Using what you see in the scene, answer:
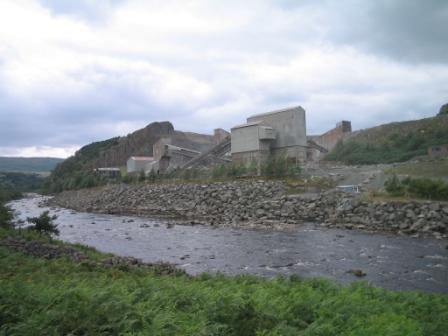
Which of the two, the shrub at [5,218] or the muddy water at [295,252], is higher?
the shrub at [5,218]

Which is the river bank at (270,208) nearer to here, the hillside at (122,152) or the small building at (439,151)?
the small building at (439,151)

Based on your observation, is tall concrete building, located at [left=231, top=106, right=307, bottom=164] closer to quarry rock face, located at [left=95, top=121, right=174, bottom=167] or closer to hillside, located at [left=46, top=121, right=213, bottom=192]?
hillside, located at [left=46, top=121, right=213, bottom=192]

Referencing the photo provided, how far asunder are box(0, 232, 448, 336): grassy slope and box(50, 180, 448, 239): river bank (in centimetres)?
1726

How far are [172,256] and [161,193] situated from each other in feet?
94.5

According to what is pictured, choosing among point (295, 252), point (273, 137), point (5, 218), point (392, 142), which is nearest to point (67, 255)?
point (5, 218)

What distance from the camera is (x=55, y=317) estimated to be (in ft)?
17.6

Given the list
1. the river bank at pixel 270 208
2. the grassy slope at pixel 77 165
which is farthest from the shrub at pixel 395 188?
the grassy slope at pixel 77 165

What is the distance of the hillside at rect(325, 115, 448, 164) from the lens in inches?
2363

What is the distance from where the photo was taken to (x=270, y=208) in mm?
33844

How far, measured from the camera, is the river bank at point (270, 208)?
82.7 ft

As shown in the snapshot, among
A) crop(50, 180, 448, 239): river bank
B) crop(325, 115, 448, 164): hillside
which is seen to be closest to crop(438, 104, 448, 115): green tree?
Answer: crop(325, 115, 448, 164): hillside

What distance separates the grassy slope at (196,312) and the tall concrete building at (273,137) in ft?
133

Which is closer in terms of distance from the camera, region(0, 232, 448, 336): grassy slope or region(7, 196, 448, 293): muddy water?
region(0, 232, 448, 336): grassy slope

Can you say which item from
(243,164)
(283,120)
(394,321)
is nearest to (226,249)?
(394,321)
